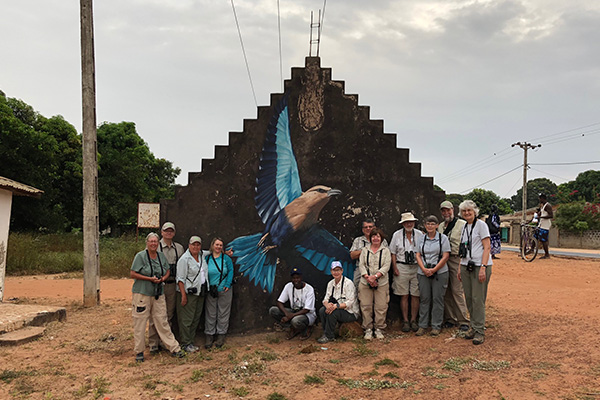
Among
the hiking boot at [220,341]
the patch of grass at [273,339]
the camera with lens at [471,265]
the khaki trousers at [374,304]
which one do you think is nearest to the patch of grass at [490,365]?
the camera with lens at [471,265]

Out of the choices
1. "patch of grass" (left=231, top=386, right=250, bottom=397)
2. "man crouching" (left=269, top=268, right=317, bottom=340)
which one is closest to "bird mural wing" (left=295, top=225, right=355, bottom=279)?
"man crouching" (left=269, top=268, right=317, bottom=340)

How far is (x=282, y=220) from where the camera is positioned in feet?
26.6

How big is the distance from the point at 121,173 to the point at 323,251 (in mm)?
25605

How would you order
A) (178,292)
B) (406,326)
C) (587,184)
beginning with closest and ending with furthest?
1. (178,292)
2. (406,326)
3. (587,184)

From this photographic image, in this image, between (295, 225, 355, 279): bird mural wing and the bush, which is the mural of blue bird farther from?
the bush

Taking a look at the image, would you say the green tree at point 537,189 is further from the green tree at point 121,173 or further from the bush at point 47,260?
the bush at point 47,260

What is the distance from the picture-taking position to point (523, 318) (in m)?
8.00

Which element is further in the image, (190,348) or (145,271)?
(190,348)

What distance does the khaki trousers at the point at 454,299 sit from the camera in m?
7.48

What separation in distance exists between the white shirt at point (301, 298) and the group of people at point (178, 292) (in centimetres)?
91

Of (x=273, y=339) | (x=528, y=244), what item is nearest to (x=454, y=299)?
(x=273, y=339)

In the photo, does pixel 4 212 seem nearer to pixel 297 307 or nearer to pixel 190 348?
pixel 190 348

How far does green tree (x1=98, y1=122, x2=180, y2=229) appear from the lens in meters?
29.5

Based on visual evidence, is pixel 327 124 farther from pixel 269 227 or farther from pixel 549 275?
pixel 549 275
